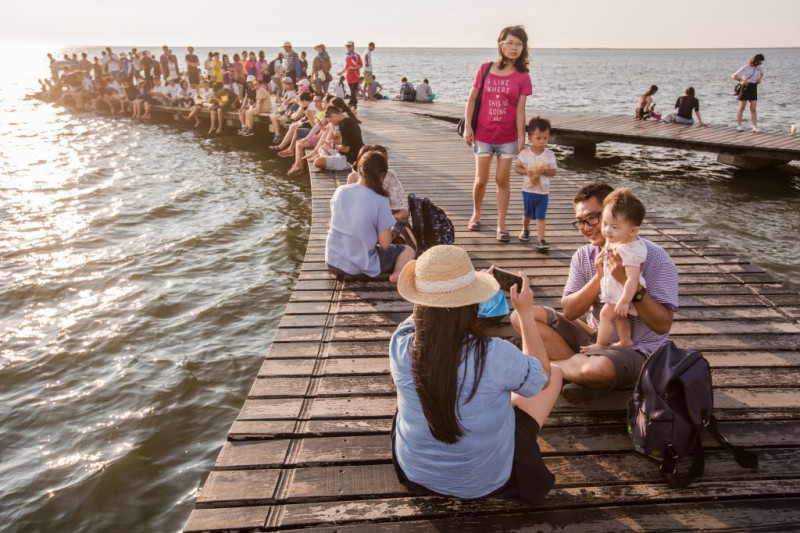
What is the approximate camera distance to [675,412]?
288 centimetres

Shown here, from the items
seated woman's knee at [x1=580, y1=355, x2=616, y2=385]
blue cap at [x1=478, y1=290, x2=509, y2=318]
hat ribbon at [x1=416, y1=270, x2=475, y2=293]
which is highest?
hat ribbon at [x1=416, y1=270, x2=475, y2=293]

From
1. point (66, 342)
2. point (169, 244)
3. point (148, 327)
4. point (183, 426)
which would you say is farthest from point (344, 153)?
point (183, 426)

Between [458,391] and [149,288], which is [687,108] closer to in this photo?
[149,288]

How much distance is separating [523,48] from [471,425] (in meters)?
4.45

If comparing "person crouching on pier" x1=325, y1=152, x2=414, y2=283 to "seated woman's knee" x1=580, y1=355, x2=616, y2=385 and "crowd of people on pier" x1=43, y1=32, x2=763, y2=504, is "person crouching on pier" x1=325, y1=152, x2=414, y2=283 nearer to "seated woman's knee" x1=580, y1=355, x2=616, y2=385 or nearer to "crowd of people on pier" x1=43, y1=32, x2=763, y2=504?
"crowd of people on pier" x1=43, y1=32, x2=763, y2=504

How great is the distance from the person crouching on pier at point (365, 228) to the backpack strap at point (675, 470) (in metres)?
3.03

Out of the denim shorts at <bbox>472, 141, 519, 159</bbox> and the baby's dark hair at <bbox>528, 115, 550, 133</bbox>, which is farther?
the denim shorts at <bbox>472, 141, 519, 159</bbox>

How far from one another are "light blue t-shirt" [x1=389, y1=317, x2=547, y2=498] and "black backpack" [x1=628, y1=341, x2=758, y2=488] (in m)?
0.78

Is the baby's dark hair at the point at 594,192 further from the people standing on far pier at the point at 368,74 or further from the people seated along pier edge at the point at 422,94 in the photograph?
the people seated along pier edge at the point at 422,94

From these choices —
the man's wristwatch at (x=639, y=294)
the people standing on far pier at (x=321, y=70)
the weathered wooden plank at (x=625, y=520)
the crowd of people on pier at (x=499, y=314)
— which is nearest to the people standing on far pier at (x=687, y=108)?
the people standing on far pier at (x=321, y=70)

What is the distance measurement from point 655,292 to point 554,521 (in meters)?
1.55

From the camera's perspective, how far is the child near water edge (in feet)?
11.1

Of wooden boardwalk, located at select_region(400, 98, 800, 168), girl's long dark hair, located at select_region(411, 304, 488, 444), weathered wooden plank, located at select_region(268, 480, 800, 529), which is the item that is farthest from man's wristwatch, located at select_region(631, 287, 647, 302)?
wooden boardwalk, located at select_region(400, 98, 800, 168)

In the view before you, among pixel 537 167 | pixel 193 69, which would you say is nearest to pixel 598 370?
pixel 537 167
